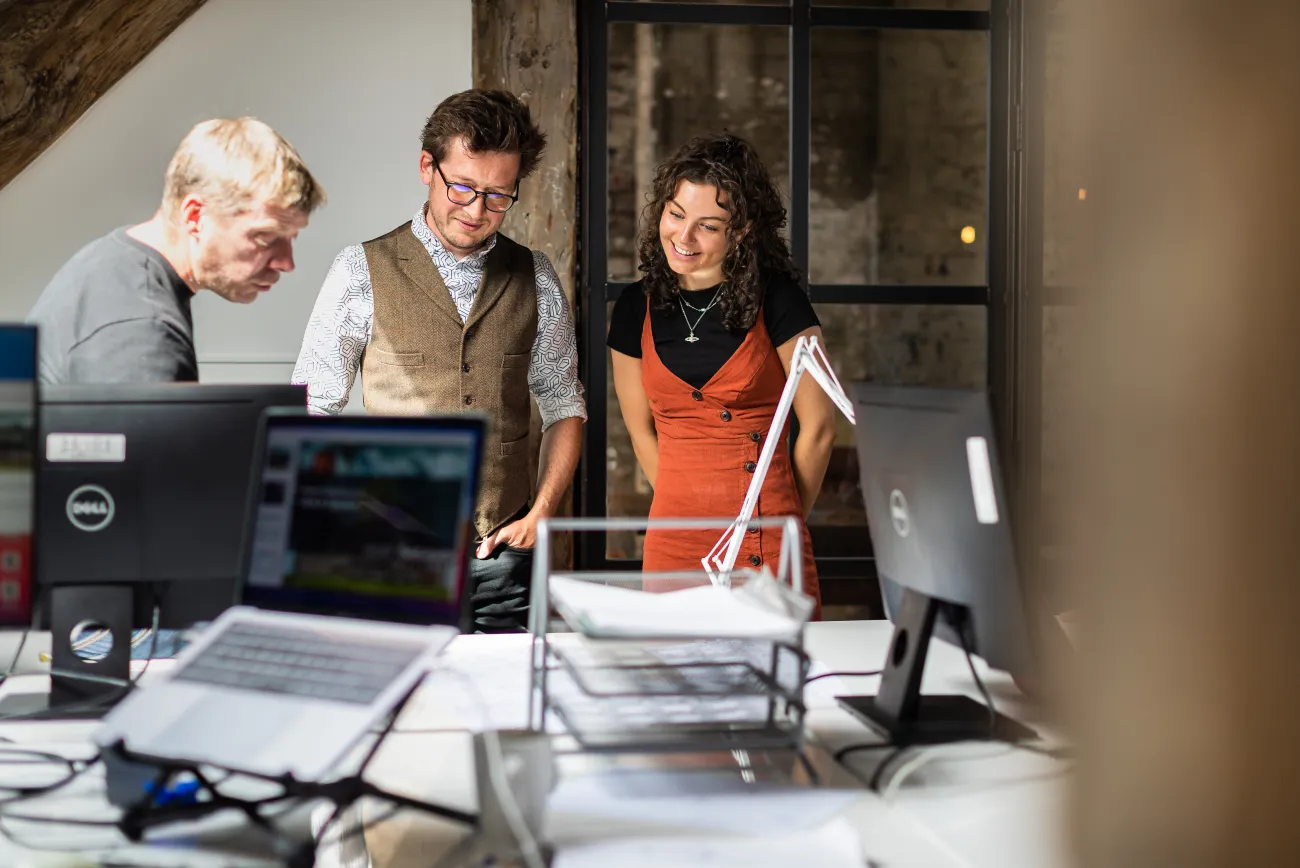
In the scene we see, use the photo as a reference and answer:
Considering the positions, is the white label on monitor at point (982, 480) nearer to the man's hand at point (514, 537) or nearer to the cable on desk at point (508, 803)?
the cable on desk at point (508, 803)

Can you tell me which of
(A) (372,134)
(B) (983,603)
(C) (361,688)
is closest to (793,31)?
(A) (372,134)

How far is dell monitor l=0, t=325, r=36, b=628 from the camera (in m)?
1.26

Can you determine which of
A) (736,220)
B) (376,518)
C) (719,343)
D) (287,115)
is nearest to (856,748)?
(376,518)

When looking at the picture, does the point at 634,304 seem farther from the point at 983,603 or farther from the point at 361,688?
the point at 361,688

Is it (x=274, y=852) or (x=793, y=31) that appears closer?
(x=274, y=852)

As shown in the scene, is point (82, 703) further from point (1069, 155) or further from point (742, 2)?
point (742, 2)

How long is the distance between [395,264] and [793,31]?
1777 mm

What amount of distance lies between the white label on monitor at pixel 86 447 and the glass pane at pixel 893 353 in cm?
271

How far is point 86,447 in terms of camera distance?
139 centimetres

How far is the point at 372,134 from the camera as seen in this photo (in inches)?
130

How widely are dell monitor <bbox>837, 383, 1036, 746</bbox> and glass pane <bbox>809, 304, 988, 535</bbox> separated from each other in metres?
2.33

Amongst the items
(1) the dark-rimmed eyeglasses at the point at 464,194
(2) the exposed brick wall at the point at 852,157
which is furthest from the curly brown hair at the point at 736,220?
(2) the exposed brick wall at the point at 852,157

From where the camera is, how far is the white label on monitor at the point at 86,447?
138 centimetres

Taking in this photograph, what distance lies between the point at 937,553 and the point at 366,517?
0.69 meters
